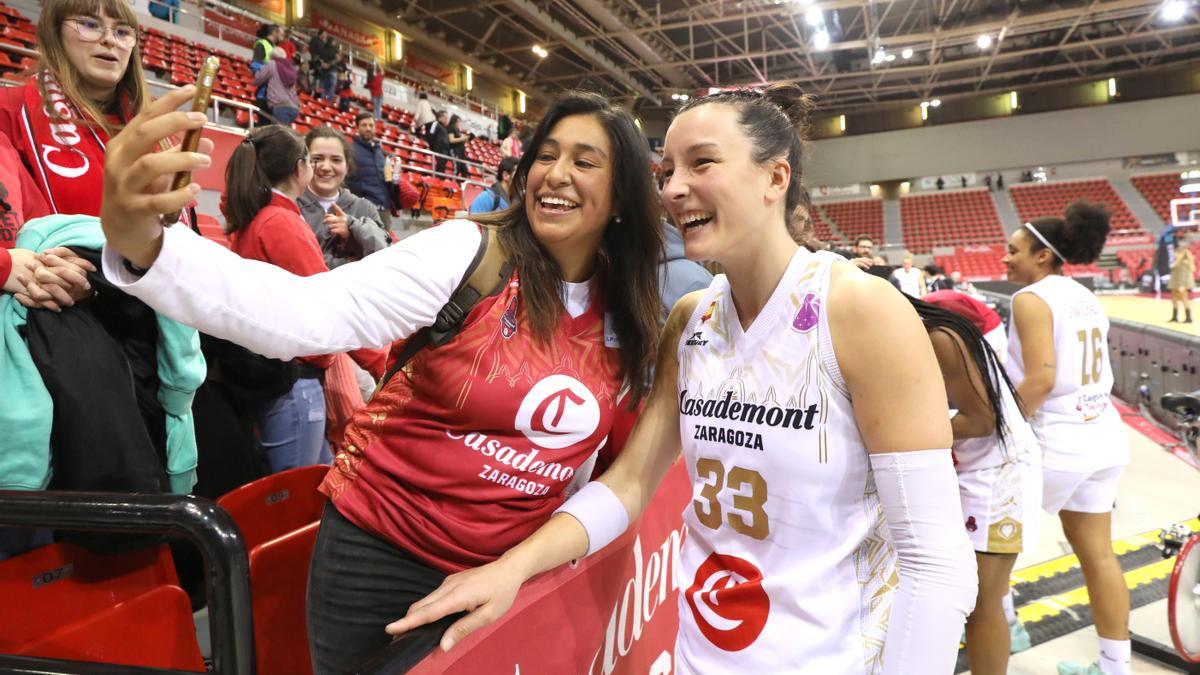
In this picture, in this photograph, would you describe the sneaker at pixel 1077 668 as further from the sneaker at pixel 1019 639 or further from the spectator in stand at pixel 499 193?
the spectator in stand at pixel 499 193

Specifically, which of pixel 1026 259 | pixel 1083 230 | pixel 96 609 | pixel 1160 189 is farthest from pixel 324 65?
pixel 1160 189

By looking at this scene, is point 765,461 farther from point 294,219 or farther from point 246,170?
point 246,170

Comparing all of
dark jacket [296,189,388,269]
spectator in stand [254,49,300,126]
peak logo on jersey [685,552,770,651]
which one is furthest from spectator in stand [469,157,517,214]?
spectator in stand [254,49,300,126]

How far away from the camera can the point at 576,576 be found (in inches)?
50.6

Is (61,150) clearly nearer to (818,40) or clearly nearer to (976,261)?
(818,40)

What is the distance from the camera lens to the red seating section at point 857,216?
26850 millimetres

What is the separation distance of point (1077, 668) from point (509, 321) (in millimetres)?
2745

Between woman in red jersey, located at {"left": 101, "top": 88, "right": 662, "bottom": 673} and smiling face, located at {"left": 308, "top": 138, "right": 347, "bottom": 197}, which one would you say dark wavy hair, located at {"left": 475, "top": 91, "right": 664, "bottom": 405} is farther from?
smiling face, located at {"left": 308, "top": 138, "right": 347, "bottom": 197}

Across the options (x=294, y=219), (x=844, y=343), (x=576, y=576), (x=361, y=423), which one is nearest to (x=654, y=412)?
(x=576, y=576)

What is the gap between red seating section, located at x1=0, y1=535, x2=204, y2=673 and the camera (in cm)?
118

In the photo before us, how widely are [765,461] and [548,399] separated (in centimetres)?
41

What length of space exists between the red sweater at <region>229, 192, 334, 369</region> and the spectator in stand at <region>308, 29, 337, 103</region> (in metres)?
10.9

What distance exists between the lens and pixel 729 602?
44.5 inches

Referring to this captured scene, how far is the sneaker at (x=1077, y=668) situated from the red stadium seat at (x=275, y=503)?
2.84 meters
